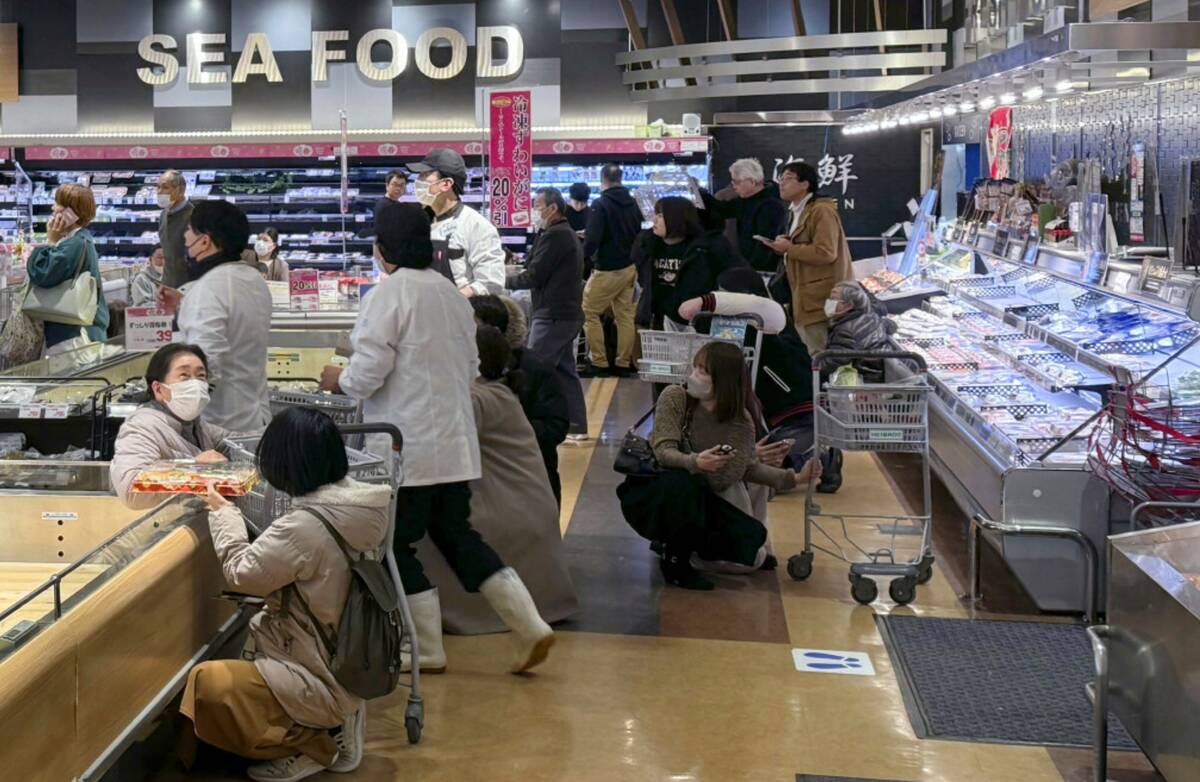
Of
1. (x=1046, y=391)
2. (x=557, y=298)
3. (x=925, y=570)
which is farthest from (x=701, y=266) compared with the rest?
(x=925, y=570)

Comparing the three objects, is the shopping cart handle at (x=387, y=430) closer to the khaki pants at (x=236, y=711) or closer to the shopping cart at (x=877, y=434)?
the khaki pants at (x=236, y=711)

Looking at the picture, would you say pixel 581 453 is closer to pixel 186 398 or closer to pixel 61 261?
pixel 61 261

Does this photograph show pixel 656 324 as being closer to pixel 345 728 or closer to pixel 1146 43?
pixel 1146 43

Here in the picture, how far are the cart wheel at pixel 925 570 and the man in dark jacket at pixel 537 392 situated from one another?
5.24ft

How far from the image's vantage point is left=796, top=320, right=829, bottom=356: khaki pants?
855cm

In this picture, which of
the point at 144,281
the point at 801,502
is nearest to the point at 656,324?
the point at 801,502

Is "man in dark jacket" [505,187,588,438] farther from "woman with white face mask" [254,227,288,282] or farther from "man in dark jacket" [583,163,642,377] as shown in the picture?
"man in dark jacket" [583,163,642,377]

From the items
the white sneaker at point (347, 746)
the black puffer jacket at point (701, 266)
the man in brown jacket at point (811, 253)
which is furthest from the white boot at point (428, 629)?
the man in brown jacket at point (811, 253)

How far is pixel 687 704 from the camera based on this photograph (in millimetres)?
4762

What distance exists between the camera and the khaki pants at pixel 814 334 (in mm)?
8555

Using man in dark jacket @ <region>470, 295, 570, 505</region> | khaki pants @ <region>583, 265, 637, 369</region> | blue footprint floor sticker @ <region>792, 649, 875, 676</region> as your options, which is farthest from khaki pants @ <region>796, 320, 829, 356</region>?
khaki pants @ <region>583, 265, 637, 369</region>

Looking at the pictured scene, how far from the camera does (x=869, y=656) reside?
5.27m

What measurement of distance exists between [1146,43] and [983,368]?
2.52 metres

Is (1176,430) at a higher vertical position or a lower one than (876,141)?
lower
